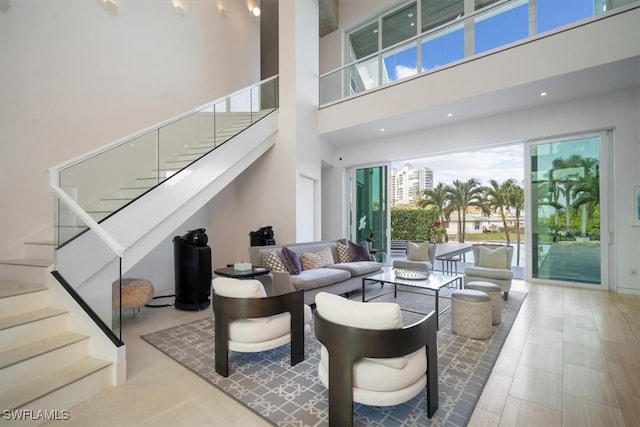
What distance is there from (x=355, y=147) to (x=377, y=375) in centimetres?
732

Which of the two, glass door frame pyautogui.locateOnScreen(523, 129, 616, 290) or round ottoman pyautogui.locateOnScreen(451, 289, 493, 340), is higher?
glass door frame pyautogui.locateOnScreen(523, 129, 616, 290)

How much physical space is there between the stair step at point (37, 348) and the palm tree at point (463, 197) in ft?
43.6

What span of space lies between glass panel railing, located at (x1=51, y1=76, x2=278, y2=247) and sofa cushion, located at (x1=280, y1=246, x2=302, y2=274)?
2138mm

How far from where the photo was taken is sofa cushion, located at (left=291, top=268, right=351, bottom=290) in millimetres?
4242

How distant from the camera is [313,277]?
444 centimetres

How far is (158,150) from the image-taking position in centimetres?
458

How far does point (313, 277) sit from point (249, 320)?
181 cm

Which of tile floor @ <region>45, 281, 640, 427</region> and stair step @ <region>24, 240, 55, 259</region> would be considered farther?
stair step @ <region>24, 240, 55, 259</region>

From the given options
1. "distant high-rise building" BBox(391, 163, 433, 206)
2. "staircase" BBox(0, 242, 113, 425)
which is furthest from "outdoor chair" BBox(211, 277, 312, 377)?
"distant high-rise building" BBox(391, 163, 433, 206)

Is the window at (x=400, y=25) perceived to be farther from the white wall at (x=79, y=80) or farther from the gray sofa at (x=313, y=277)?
the gray sofa at (x=313, y=277)

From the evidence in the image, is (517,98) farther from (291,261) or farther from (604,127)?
(291,261)

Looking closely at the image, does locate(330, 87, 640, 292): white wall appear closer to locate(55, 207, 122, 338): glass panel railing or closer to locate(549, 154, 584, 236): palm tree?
locate(549, 154, 584, 236): palm tree

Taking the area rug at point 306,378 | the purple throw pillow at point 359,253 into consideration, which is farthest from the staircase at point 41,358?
the purple throw pillow at point 359,253

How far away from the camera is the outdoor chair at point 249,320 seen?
103 inches
